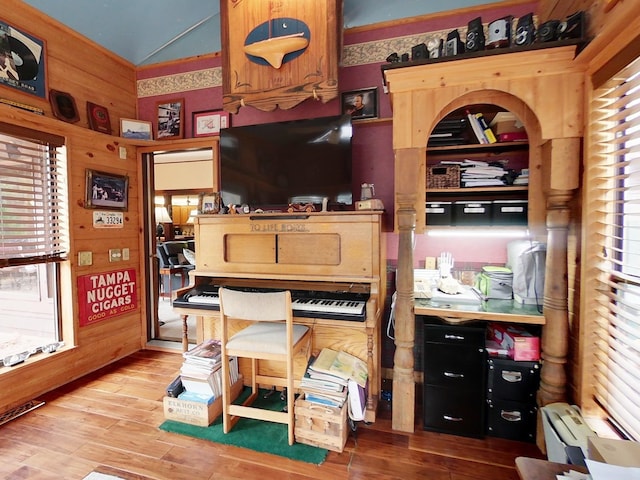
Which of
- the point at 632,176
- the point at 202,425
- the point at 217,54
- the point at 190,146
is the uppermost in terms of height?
the point at 217,54

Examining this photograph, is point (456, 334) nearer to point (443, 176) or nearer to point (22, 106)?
point (443, 176)

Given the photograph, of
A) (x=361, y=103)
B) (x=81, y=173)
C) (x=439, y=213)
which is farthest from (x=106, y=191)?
(x=439, y=213)

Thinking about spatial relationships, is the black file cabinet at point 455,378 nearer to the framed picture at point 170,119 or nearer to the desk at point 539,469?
the desk at point 539,469

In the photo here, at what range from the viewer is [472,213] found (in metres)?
2.05

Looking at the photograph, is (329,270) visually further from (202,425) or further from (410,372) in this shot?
(202,425)

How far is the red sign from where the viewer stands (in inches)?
109

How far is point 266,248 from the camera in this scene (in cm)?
238

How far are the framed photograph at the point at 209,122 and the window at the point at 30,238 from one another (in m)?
1.09

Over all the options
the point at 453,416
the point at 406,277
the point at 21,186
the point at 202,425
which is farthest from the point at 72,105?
the point at 453,416

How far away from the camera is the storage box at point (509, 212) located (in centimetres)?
197

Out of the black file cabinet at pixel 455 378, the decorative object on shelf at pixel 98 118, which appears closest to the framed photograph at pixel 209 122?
the decorative object on shelf at pixel 98 118

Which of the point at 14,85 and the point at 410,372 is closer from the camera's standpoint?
the point at 410,372

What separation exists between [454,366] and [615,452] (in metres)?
1.03

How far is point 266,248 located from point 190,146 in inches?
59.0
